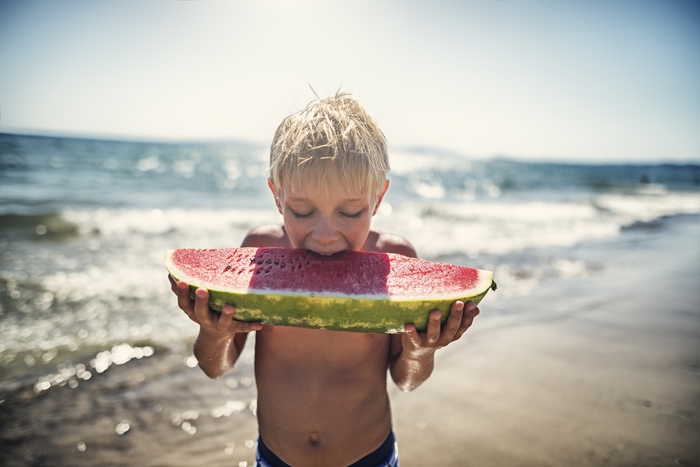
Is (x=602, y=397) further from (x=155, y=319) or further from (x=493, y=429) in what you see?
(x=155, y=319)

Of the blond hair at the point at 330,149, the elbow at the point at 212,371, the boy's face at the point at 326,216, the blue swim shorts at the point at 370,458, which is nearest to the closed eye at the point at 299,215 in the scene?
the boy's face at the point at 326,216

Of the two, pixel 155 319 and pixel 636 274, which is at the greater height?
pixel 636 274

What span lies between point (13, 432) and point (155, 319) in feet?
A: 7.51

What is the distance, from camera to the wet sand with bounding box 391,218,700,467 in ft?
10.6

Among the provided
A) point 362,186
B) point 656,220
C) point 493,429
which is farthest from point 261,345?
point 656,220

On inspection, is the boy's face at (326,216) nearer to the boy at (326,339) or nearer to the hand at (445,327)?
the boy at (326,339)

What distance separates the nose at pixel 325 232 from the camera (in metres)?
1.84

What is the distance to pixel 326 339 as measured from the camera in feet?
7.34

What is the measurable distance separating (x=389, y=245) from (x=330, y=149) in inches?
35.9

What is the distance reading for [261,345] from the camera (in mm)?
2377

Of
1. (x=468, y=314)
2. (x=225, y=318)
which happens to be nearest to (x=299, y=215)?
(x=225, y=318)

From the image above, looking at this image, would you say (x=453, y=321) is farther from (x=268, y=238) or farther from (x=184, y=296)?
(x=268, y=238)

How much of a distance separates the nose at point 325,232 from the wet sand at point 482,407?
7.67 ft

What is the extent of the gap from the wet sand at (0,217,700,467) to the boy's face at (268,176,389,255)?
228 centimetres
